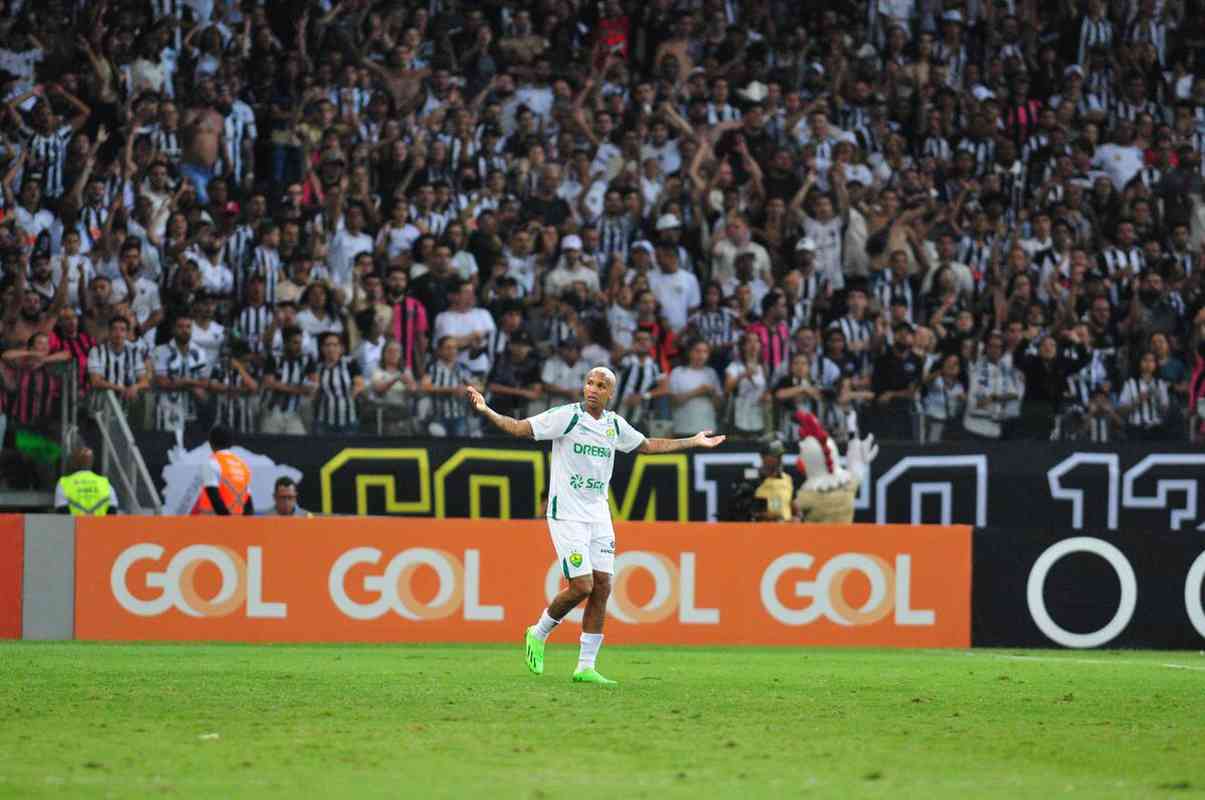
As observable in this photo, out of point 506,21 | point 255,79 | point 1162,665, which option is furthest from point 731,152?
point 1162,665

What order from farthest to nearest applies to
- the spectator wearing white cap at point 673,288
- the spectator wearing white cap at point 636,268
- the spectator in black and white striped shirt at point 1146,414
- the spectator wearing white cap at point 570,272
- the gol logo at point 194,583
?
the spectator wearing white cap at point 673,288 → the spectator wearing white cap at point 636,268 → the spectator wearing white cap at point 570,272 → the spectator in black and white striped shirt at point 1146,414 → the gol logo at point 194,583

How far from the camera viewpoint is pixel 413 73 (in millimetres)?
A: 24750

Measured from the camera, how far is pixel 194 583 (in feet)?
61.9

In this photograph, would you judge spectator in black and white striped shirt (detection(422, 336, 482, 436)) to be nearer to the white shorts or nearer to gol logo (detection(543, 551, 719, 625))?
gol logo (detection(543, 551, 719, 625))

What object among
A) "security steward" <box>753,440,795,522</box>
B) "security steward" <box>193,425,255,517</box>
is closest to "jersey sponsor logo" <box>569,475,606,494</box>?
"security steward" <box>753,440,795,522</box>

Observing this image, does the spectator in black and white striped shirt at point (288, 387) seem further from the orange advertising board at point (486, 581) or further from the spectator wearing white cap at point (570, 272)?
the spectator wearing white cap at point (570, 272)

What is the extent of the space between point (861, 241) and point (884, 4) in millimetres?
5655

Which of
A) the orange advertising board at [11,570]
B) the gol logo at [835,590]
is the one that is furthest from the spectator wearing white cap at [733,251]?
the orange advertising board at [11,570]

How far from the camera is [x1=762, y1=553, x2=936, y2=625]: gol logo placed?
19.5 metres

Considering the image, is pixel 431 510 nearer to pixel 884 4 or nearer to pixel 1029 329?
pixel 1029 329

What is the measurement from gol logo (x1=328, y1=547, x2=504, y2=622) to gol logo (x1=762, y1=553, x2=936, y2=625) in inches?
112

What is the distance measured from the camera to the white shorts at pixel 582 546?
1341cm

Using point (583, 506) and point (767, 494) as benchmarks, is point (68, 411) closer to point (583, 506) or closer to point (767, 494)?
point (767, 494)

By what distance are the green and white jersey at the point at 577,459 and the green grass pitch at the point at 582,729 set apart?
1.24 m
